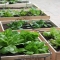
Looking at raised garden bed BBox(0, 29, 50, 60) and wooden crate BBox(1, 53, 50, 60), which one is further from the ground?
raised garden bed BBox(0, 29, 50, 60)

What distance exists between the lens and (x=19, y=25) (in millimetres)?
2938

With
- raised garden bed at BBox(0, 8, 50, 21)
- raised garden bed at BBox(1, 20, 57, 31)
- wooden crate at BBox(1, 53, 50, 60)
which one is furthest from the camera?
raised garden bed at BBox(0, 8, 50, 21)

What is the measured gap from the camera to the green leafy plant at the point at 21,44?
188 cm

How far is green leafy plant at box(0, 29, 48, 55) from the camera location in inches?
74.2

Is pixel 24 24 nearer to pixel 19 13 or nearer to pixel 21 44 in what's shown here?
pixel 19 13

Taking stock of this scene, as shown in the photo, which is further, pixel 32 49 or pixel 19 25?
pixel 19 25

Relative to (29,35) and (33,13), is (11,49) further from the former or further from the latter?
(33,13)

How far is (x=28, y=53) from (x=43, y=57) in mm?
152

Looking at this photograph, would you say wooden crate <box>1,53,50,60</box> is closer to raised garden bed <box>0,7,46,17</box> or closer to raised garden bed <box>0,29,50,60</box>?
raised garden bed <box>0,29,50,60</box>

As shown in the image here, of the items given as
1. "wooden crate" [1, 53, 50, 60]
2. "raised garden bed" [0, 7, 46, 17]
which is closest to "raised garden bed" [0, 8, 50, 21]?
"raised garden bed" [0, 7, 46, 17]

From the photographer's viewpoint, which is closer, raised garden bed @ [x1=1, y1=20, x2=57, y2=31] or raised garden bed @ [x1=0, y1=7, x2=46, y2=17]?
raised garden bed @ [x1=1, y1=20, x2=57, y2=31]

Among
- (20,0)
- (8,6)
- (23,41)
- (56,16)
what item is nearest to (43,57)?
(23,41)

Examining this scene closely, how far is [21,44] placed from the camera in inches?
79.2

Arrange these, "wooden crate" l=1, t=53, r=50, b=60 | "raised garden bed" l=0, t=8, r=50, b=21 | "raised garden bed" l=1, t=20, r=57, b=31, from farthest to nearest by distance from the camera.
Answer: "raised garden bed" l=0, t=8, r=50, b=21 → "raised garden bed" l=1, t=20, r=57, b=31 → "wooden crate" l=1, t=53, r=50, b=60
